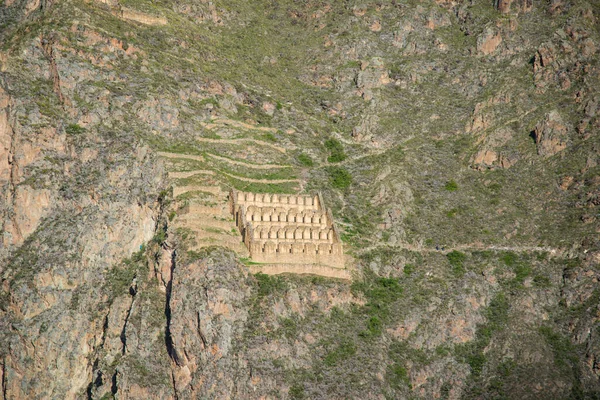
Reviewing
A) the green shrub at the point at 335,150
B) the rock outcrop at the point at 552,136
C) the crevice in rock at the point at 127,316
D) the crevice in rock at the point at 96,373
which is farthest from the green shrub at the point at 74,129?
the rock outcrop at the point at 552,136

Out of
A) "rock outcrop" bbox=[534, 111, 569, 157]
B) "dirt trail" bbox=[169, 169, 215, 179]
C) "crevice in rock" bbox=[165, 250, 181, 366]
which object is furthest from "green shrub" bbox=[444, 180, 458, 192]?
"crevice in rock" bbox=[165, 250, 181, 366]

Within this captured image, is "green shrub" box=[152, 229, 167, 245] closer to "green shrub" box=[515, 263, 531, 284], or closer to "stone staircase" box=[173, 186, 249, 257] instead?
"stone staircase" box=[173, 186, 249, 257]

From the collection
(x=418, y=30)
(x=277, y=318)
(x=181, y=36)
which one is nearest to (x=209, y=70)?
(x=181, y=36)

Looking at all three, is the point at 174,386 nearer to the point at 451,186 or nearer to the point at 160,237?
the point at 160,237

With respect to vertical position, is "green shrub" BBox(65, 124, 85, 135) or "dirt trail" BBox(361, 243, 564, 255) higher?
"green shrub" BBox(65, 124, 85, 135)

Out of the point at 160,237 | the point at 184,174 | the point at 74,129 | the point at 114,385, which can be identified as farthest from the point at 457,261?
the point at 74,129

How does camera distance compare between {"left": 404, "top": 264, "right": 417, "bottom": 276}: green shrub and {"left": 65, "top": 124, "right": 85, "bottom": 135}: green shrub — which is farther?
{"left": 65, "top": 124, "right": 85, "bottom": 135}: green shrub

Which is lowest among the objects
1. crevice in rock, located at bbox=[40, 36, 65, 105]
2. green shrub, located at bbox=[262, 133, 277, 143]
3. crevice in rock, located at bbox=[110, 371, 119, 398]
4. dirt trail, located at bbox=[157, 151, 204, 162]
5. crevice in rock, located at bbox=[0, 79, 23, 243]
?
crevice in rock, located at bbox=[110, 371, 119, 398]
